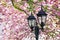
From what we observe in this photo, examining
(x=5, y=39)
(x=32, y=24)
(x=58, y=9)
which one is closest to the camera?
(x=32, y=24)

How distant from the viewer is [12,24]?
9758 millimetres

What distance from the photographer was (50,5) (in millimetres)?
10180

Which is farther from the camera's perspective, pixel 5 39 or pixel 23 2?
pixel 23 2

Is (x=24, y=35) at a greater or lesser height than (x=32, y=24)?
lesser

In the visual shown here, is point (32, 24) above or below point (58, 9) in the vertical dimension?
above

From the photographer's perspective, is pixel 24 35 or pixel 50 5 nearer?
pixel 24 35

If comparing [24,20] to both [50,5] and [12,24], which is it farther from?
[50,5]

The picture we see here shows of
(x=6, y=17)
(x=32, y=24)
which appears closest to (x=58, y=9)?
(x=6, y=17)

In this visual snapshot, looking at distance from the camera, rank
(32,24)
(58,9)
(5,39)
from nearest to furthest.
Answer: (32,24)
(5,39)
(58,9)

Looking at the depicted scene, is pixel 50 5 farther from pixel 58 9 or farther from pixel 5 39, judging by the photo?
pixel 5 39

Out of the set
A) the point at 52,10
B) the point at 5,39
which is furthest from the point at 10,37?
the point at 52,10

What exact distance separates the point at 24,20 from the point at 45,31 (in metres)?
0.86

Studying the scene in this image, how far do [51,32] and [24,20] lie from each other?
103 centimetres

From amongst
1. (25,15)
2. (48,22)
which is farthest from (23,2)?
(48,22)
